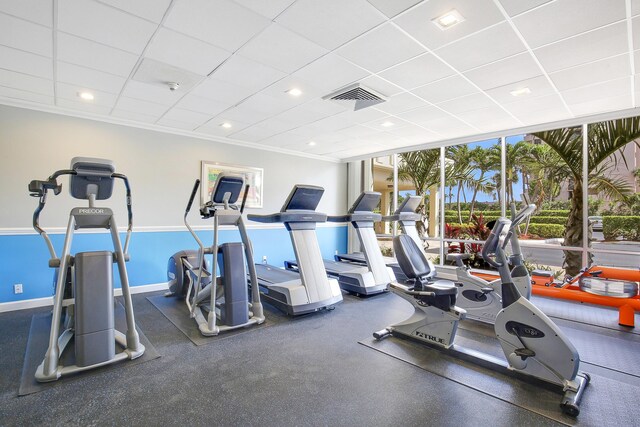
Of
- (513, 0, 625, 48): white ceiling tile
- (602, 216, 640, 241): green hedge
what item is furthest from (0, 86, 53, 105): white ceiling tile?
(602, 216, 640, 241): green hedge

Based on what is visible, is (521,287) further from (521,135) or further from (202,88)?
(202,88)

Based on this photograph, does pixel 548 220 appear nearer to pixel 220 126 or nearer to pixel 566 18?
pixel 566 18

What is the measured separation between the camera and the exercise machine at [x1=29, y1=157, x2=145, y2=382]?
94.4 inches

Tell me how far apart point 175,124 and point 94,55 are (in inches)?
86.3

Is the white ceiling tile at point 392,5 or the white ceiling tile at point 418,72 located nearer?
the white ceiling tile at point 392,5

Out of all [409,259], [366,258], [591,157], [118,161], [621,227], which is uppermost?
[591,157]

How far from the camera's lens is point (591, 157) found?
15.3 ft

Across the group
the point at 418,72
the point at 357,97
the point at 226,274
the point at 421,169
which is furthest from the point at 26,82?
the point at 421,169

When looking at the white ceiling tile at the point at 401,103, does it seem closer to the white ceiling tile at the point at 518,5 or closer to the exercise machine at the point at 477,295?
the white ceiling tile at the point at 518,5

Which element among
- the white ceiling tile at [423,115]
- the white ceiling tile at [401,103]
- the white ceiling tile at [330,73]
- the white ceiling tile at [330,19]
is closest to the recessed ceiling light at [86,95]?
the white ceiling tile at [330,73]

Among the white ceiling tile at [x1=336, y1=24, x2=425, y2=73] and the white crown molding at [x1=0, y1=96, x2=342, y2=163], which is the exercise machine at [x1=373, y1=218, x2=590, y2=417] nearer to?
the white ceiling tile at [x1=336, y1=24, x2=425, y2=73]

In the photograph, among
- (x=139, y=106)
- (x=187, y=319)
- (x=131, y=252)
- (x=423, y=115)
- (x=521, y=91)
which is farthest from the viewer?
(x=131, y=252)

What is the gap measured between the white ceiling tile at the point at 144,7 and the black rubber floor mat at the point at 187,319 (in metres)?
2.78

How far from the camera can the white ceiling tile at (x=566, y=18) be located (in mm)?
2092
